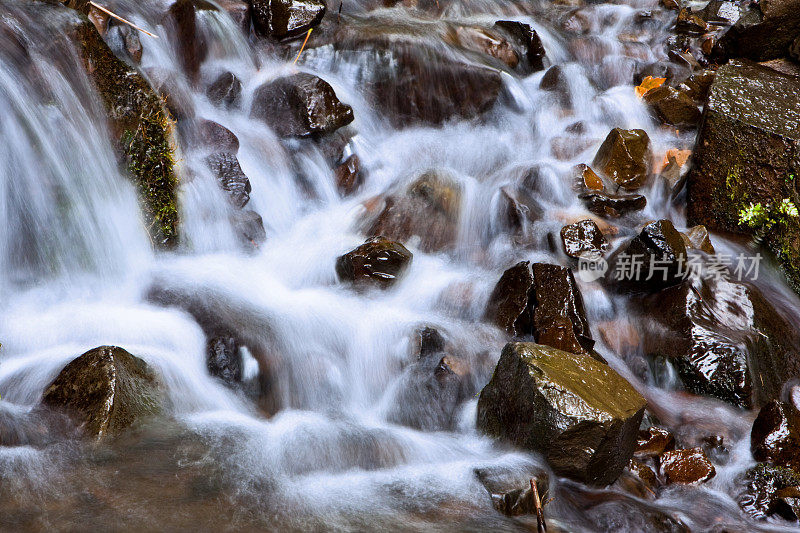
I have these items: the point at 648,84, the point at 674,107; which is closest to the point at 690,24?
the point at 648,84

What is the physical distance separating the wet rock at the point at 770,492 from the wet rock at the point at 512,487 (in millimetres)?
1372

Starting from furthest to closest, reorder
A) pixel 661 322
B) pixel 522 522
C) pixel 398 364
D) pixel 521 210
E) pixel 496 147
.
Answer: pixel 496 147, pixel 521 210, pixel 661 322, pixel 398 364, pixel 522 522

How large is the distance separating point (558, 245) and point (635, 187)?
1.52m

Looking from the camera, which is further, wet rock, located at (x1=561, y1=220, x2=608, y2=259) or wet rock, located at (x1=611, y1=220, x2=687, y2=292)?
wet rock, located at (x1=561, y1=220, x2=608, y2=259)

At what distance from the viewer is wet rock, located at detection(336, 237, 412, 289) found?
5.69 metres

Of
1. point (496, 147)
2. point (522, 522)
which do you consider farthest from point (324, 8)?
point (522, 522)

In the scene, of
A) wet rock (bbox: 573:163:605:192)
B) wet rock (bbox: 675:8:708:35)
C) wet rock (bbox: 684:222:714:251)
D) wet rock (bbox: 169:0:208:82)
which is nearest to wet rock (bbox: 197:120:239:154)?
wet rock (bbox: 169:0:208:82)

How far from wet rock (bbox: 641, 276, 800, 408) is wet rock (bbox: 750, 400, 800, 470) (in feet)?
1.29

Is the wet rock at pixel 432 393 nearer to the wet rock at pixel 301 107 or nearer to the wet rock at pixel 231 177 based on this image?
the wet rock at pixel 231 177

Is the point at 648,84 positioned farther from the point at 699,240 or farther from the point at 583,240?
the point at 583,240

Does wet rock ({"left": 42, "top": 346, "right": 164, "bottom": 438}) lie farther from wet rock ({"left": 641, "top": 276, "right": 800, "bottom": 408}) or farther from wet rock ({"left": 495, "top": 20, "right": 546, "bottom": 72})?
wet rock ({"left": 495, "top": 20, "right": 546, "bottom": 72})

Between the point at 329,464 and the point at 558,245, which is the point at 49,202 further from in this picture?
the point at 558,245

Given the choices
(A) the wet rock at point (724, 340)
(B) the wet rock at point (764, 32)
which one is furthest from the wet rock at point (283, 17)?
(B) the wet rock at point (764, 32)

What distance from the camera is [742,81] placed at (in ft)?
23.6
